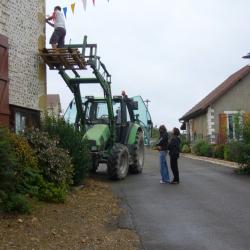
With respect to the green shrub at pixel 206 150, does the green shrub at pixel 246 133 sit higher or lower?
higher

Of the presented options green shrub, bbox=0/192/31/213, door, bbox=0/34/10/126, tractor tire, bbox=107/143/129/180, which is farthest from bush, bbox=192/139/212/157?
green shrub, bbox=0/192/31/213

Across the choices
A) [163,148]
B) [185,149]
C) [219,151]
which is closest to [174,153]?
[163,148]

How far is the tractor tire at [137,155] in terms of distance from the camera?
17.9 metres

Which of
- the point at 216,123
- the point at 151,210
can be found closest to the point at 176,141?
the point at 151,210

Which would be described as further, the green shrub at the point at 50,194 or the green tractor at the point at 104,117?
the green tractor at the point at 104,117

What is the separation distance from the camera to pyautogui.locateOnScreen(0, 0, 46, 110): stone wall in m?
13.9

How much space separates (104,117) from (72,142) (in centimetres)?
445

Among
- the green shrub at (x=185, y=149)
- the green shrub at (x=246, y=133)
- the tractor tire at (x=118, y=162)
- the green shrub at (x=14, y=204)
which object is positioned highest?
the green shrub at (x=246, y=133)

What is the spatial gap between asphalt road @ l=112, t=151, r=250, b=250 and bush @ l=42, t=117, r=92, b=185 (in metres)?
1.03

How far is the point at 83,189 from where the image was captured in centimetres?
1331

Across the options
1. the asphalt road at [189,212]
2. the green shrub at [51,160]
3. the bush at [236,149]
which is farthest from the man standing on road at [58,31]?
the bush at [236,149]

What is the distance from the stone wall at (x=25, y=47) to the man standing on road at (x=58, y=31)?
52cm

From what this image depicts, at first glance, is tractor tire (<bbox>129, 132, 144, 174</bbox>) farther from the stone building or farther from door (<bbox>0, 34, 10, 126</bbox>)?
door (<bbox>0, 34, 10, 126</bbox>)

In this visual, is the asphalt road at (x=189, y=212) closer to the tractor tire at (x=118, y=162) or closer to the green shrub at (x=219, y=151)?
the tractor tire at (x=118, y=162)
